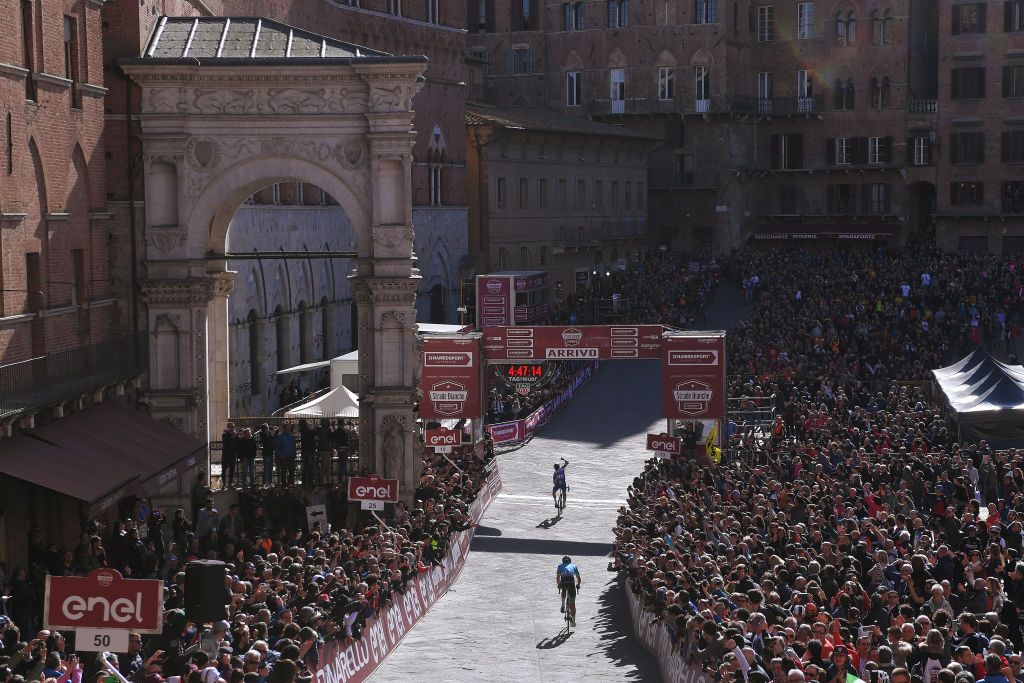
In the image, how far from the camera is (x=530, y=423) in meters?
50.2

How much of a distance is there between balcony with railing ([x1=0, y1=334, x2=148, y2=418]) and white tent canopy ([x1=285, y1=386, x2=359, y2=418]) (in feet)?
16.3

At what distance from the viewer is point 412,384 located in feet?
117

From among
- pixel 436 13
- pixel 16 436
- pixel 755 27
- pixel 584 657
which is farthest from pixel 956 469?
pixel 755 27

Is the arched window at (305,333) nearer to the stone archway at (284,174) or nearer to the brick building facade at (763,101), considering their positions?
the stone archway at (284,174)

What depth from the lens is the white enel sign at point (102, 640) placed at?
56.6 feet

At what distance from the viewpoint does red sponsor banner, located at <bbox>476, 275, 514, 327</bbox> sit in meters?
56.0

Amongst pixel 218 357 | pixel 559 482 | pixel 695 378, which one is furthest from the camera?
pixel 695 378

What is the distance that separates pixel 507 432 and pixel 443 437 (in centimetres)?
934

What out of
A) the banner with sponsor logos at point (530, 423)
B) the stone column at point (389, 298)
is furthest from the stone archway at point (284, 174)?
the banner with sponsor logos at point (530, 423)

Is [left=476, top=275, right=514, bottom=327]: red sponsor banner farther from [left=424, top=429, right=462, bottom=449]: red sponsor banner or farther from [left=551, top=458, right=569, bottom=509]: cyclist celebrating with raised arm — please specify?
[left=424, top=429, right=462, bottom=449]: red sponsor banner

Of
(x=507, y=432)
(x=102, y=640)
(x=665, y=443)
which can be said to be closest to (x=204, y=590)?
(x=102, y=640)

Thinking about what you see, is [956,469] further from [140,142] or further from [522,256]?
[522,256]

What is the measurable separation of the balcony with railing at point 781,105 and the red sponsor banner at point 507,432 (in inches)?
1627

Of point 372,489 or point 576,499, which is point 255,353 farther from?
point 372,489
